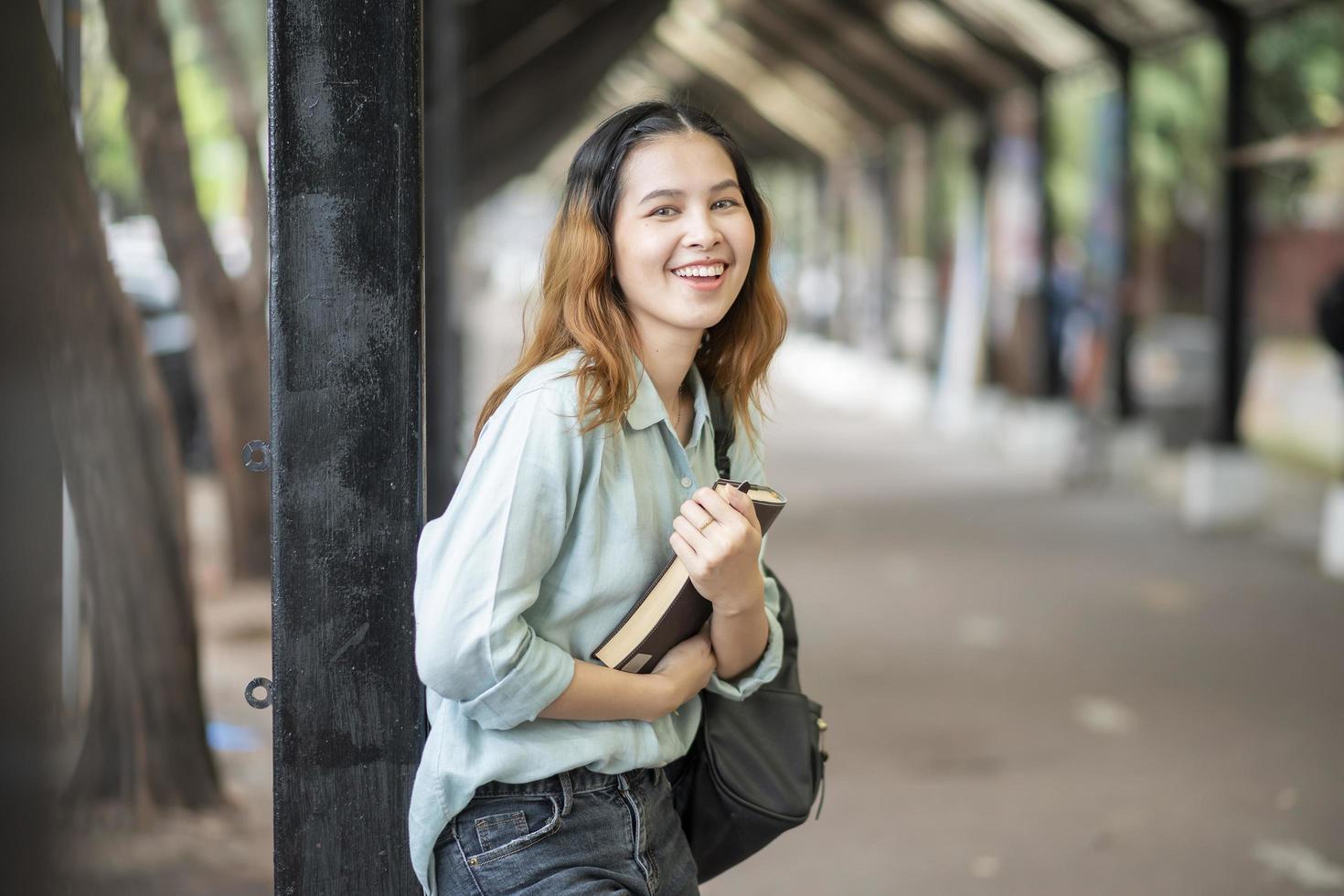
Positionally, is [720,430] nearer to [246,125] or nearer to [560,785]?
[560,785]

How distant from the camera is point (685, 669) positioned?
1.66 meters

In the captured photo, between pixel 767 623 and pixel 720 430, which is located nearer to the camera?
pixel 767 623

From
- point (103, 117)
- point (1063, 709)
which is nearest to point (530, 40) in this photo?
point (103, 117)

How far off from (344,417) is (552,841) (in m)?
0.52

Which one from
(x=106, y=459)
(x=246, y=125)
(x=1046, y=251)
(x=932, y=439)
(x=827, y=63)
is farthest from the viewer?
(x=827, y=63)

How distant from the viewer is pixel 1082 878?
401 cm

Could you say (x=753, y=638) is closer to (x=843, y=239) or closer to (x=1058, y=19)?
(x=1058, y=19)

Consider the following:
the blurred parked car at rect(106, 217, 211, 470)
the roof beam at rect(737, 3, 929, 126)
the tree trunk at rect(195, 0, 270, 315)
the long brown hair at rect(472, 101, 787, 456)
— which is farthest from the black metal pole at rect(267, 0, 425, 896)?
the roof beam at rect(737, 3, 929, 126)

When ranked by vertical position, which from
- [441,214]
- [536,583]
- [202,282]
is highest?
[441,214]

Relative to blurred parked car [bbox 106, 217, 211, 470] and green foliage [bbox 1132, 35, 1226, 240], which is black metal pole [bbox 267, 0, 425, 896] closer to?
green foliage [bbox 1132, 35, 1226, 240]

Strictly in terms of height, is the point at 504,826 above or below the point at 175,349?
below

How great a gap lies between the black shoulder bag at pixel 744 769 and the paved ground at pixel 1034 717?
4.73 feet

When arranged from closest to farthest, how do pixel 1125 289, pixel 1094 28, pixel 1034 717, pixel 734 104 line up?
pixel 1034 717
pixel 1094 28
pixel 1125 289
pixel 734 104

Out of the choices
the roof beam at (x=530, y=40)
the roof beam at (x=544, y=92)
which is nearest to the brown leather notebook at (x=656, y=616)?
the roof beam at (x=530, y=40)
